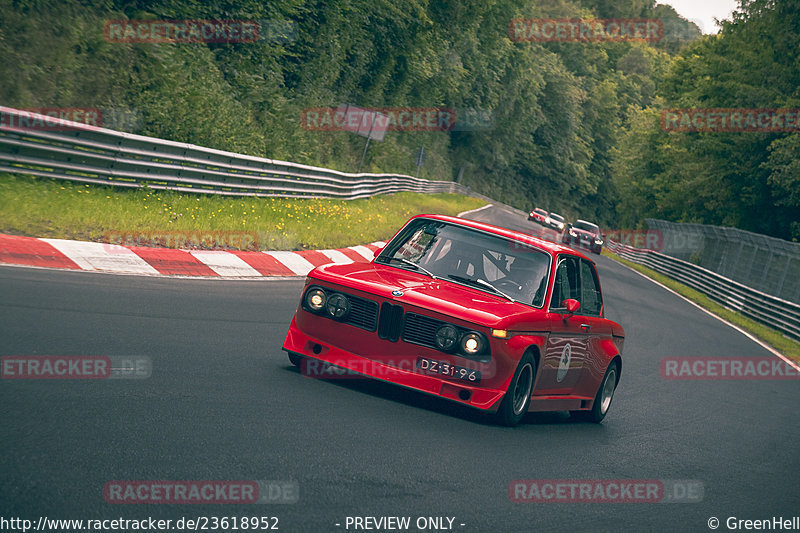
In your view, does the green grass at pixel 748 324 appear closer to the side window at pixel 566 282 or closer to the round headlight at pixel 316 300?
the side window at pixel 566 282

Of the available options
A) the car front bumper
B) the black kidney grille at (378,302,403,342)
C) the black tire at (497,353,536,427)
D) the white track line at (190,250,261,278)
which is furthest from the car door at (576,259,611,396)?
the white track line at (190,250,261,278)

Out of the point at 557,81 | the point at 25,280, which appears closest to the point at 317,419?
the point at 25,280

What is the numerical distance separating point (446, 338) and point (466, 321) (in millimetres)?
185

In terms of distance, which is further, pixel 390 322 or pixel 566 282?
pixel 566 282

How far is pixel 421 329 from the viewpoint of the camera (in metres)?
6.48

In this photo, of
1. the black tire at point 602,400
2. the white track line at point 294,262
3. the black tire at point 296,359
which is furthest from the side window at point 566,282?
the white track line at point 294,262

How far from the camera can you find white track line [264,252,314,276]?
1443cm

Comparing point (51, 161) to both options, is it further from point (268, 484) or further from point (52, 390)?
point (268, 484)

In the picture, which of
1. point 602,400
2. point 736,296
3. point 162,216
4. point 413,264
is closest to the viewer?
point 413,264

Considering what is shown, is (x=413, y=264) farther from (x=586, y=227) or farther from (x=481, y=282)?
(x=586, y=227)

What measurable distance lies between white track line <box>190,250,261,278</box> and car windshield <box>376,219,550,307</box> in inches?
195

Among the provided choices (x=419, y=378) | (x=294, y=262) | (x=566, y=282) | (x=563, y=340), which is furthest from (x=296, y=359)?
(x=294, y=262)

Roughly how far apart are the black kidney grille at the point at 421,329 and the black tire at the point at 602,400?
2646 mm

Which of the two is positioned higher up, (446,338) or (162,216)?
(446,338)
